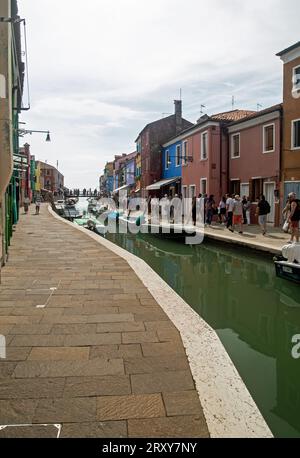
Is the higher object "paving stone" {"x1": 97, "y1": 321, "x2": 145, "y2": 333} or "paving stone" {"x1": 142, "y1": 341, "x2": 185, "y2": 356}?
"paving stone" {"x1": 97, "y1": 321, "x2": 145, "y2": 333}

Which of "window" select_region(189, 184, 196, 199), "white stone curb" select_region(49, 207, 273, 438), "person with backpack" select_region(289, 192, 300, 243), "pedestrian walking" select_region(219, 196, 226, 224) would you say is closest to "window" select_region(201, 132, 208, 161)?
"window" select_region(189, 184, 196, 199)

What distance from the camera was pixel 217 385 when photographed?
10.7 feet

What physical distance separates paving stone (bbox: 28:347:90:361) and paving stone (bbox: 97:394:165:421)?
2.78 feet

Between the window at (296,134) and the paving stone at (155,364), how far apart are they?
15.1 meters

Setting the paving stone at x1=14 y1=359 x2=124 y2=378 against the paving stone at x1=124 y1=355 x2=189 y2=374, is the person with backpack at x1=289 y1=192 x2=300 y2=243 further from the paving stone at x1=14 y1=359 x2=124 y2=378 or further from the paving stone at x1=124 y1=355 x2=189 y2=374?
the paving stone at x1=14 y1=359 x2=124 y2=378

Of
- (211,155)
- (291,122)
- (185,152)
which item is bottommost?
(211,155)

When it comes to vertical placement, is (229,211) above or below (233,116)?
below

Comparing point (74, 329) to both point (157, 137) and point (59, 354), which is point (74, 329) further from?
point (157, 137)

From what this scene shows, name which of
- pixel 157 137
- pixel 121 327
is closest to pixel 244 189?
pixel 157 137

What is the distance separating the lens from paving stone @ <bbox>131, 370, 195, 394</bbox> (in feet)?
10.5

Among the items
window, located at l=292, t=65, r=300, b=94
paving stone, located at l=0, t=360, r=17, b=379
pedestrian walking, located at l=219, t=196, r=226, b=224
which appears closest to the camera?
paving stone, located at l=0, t=360, r=17, b=379

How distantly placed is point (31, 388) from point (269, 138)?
712 inches

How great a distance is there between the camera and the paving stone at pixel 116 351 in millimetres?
3869
